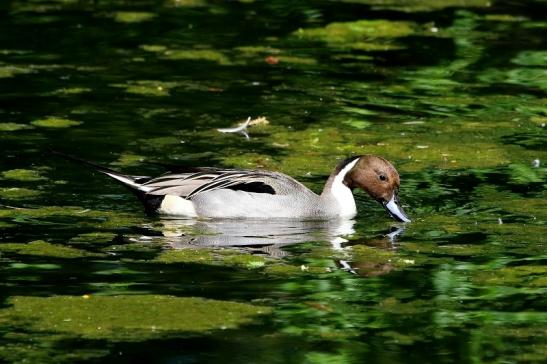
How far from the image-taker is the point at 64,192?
11016 mm

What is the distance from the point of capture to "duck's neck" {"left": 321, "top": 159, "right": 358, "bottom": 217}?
35.8 ft

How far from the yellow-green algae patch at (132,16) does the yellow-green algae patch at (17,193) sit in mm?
6706

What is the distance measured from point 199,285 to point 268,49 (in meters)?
7.77

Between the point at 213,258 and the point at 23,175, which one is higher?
the point at 23,175

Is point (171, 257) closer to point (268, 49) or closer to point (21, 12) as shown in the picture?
point (268, 49)

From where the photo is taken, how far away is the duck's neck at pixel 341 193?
1090 cm

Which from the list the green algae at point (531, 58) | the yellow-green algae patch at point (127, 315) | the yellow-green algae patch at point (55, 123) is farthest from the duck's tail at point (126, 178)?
the green algae at point (531, 58)

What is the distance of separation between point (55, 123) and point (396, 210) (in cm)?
360

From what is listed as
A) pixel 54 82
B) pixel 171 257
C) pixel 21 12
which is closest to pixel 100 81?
pixel 54 82

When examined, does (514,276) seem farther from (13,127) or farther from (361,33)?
(361,33)

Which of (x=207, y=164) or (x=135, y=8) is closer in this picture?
(x=207, y=164)

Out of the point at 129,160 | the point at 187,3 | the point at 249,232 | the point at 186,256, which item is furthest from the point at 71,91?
the point at 186,256

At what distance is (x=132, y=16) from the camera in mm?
17734

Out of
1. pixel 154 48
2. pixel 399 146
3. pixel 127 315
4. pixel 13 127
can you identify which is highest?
pixel 154 48
